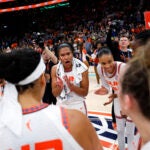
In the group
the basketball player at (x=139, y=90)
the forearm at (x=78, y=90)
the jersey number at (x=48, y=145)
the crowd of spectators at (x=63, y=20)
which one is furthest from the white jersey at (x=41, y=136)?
the crowd of spectators at (x=63, y=20)

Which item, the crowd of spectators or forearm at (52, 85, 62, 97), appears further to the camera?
the crowd of spectators

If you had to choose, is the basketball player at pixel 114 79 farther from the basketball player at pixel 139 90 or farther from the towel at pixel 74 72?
the basketball player at pixel 139 90

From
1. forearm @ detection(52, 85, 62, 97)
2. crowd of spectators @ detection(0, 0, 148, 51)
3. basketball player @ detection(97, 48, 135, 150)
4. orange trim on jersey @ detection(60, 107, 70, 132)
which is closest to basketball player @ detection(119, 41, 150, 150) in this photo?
orange trim on jersey @ detection(60, 107, 70, 132)

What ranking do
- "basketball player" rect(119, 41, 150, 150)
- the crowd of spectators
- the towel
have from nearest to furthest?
"basketball player" rect(119, 41, 150, 150)
the towel
the crowd of spectators

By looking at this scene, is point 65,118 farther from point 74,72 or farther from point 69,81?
point 74,72

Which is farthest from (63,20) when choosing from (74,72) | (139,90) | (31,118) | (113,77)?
(139,90)

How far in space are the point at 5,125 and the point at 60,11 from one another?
88.1 ft

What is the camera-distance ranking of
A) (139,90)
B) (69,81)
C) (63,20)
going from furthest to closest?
(63,20) → (69,81) → (139,90)

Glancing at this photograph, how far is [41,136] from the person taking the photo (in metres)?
1.38

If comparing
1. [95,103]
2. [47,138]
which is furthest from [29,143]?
[95,103]

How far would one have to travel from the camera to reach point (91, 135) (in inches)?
58.2

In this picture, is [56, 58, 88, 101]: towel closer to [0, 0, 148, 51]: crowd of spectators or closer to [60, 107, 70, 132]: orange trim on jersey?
[60, 107, 70, 132]: orange trim on jersey

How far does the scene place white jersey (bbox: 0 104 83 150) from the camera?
A: 1372 mm

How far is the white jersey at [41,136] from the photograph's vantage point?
1.37m
